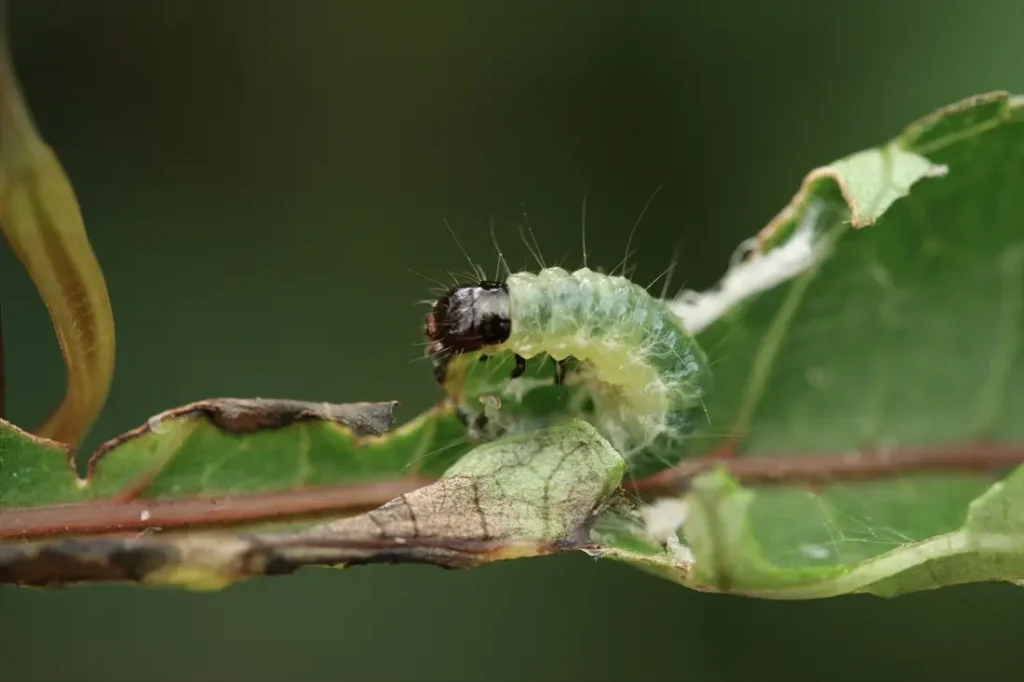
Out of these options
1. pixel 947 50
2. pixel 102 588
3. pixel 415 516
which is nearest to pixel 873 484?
pixel 415 516

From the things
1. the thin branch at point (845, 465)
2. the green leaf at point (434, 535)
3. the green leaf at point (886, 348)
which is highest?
the green leaf at point (886, 348)

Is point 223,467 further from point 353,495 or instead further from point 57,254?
point 57,254

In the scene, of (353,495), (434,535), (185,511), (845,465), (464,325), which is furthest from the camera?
(845,465)

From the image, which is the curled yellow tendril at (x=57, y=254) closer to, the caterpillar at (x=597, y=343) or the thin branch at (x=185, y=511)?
the thin branch at (x=185, y=511)

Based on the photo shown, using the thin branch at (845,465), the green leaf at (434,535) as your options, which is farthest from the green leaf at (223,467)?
the thin branch at (845,465)

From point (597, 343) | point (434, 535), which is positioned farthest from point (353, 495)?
point (597, 343)
